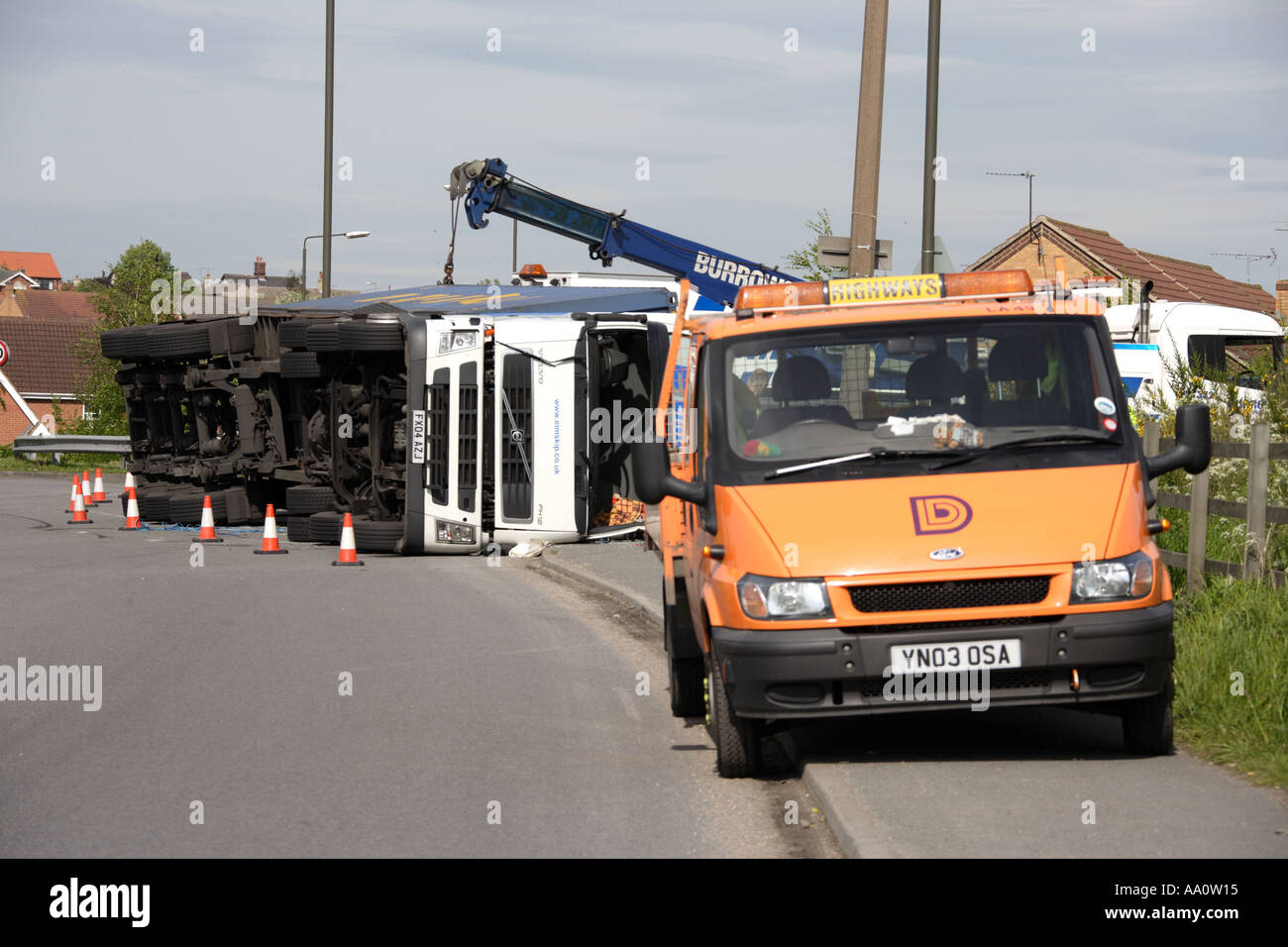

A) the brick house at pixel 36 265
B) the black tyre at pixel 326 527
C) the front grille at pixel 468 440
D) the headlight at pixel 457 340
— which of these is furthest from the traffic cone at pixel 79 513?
the brick house at pixel 36 265

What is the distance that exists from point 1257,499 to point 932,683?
3384mm

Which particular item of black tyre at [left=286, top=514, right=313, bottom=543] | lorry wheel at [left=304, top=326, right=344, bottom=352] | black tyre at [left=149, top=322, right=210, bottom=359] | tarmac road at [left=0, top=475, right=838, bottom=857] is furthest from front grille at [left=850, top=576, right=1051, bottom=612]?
black tyre at [left=149, top=322, right=210, bottom=359]

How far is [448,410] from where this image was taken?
18.4 metres

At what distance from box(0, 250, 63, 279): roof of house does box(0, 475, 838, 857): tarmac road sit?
589 ft

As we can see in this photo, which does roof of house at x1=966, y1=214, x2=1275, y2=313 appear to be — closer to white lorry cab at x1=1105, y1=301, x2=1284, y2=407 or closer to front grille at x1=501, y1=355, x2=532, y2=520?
white lorry cab at x1=1105, y1=301, x2=1284, y2=407

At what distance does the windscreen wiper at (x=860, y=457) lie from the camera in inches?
278

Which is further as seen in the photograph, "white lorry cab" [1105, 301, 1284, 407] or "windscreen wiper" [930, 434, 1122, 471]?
"white lorry cab" [1105, 301, 1284, 407]

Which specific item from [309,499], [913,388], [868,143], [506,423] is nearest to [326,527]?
[309,499]

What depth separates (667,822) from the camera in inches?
250

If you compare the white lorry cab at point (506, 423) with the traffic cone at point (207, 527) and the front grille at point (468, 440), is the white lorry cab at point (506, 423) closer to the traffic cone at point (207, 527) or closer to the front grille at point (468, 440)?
the front grille at point (468, 440)

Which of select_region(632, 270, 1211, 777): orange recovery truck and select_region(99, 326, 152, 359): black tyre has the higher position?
select_region(99, 326, 152, 359): black tyre

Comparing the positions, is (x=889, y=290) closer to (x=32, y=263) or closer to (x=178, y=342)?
(x=178, y=342)

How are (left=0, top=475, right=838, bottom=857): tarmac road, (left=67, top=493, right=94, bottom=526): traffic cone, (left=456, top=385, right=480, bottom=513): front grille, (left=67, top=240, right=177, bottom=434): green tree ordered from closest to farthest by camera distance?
(left=0, top=475, right=838, bottom=857): tarmac road → (left=456, top=385, right=480, bottom=513): front grille → (left=67, top=493, right=94, bottom=526): traffic cone → (left=67, top=240, right=177, bottom=434): green tree

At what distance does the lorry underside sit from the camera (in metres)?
19.0
